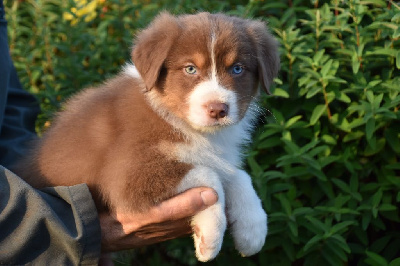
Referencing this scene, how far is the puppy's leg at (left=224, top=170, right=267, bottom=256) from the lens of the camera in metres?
3.88

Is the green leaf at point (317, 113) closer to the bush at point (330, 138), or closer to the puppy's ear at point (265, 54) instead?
the bush at point (330, 138)

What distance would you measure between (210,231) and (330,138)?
1603 millimetres

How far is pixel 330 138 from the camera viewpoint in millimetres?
4836

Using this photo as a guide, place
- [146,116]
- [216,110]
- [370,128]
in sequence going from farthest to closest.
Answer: [370,128]
[146,116]
[216,110]

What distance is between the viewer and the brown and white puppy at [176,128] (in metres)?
3.65

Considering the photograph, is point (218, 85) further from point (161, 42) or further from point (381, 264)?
point (381, 264)

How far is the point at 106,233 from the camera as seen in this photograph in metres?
3.91

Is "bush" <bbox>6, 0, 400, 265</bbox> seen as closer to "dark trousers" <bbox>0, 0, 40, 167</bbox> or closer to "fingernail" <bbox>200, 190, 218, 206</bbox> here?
"dark trousers" <bbox>0, 0, 40, 167</bbox>

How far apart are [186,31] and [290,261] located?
7.17 ft

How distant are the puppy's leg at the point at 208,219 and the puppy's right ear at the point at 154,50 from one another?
57cm

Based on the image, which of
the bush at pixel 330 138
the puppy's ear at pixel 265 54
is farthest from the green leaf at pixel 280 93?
the puppy's ear at pixel 265 54

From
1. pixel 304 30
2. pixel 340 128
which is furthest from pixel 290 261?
pixel 304 30

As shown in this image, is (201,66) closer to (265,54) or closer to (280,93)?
(265,54)

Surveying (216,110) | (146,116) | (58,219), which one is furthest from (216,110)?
(58,219)
